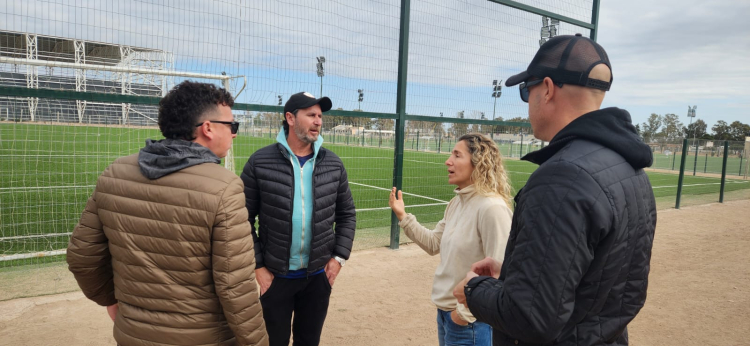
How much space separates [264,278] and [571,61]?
2.29 metres

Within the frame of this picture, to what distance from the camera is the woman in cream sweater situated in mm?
2375

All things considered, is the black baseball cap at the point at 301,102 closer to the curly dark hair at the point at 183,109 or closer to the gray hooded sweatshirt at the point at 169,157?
the curly dark hair at the point at 183,109

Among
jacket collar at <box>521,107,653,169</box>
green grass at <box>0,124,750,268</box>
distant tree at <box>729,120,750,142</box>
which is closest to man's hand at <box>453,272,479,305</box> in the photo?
jacket collar at <box>521,107,653,169</box>

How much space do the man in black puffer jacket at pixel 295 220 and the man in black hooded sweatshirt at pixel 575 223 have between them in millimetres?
1620

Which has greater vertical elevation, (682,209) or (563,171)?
(563,171)

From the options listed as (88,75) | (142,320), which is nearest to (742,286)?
(142,320)

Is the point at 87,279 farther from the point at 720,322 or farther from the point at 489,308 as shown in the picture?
the point at 720,322

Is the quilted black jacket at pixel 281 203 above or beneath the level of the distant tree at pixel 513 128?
beneath

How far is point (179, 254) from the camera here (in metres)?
1.83

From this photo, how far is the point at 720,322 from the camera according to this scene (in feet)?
15.2

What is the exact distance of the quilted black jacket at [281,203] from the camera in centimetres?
294

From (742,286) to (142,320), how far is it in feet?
23.2

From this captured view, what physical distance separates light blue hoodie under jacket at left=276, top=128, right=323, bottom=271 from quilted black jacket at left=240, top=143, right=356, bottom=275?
0.10 ft

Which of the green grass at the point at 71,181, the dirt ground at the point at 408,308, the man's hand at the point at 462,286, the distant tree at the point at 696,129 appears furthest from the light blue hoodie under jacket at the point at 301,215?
the distant tree at the point at 696,129
